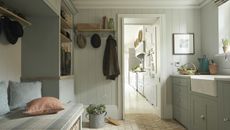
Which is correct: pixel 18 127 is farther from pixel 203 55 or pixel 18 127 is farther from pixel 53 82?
pixel 203 55

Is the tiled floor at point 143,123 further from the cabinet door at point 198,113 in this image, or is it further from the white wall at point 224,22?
the white wall at point 224,22

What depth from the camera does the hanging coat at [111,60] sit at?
4.57 metres

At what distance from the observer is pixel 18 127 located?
176 cm

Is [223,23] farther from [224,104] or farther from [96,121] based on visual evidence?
[96,121]

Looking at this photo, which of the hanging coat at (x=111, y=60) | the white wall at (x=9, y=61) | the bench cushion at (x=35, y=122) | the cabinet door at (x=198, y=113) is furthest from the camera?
the hanging coat at (x=111, y=60)

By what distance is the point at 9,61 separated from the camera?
9.54 feet

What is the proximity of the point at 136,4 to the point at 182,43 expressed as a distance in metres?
1.27

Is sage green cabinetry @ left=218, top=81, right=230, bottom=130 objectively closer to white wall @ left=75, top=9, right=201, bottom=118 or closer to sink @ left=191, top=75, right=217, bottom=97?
sink @ left=191, top=75, right=217, bottom=97

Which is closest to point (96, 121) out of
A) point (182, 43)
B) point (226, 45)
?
point (182, 43)

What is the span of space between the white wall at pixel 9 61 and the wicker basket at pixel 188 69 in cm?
295

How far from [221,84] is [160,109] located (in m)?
2.41

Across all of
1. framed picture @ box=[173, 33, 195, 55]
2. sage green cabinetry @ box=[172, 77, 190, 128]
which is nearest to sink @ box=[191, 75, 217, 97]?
sage green cabinetry @ box=[172, 77, 190, 128]

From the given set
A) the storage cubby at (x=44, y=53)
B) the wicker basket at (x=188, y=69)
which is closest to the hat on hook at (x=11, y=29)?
the storage cubby at (x=44, y=53)

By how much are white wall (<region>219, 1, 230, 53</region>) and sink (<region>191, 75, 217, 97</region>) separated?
1.10 m
